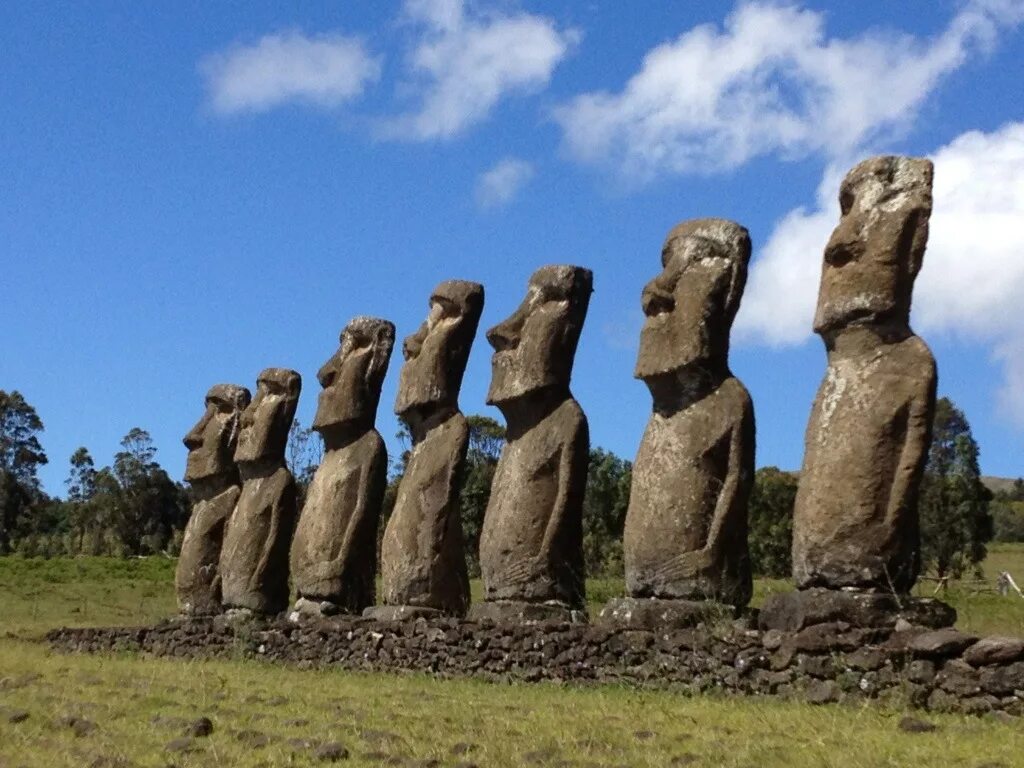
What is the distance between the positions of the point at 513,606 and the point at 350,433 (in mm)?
4362

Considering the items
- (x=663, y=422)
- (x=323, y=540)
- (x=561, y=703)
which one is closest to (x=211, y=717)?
(x=561, y=703)

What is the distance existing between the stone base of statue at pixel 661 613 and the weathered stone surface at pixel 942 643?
1921 mm

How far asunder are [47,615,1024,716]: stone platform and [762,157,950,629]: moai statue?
299mm

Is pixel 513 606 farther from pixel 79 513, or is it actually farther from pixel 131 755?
pixel 79 513

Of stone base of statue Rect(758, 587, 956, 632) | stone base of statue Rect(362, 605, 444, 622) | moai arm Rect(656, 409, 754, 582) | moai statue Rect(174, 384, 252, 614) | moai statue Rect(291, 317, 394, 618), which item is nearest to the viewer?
stone base of statue Rect(758, 587, 956, 632)

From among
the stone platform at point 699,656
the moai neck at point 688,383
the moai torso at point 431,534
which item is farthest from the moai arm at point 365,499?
the moai neck at point 688,383

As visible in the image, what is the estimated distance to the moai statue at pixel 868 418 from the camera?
364 inches

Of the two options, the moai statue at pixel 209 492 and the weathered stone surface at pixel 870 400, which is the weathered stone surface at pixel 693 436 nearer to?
the weathered stone surface at pixel 870 400

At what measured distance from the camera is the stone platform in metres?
8.21

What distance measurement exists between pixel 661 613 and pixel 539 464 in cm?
227

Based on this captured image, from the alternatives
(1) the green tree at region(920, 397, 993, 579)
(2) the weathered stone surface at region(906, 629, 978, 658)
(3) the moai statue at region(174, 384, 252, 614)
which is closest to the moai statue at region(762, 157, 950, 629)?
(2) the weathered stone surface at region(906, 629, 978, 658)

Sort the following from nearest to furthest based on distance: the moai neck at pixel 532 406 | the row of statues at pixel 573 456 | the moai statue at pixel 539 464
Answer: the row of statues at pixel 573 456 → the moai statue at pixel 539 464 → the moai neck at pixel 532 406

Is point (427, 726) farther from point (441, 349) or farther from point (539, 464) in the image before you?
point (441, 349)

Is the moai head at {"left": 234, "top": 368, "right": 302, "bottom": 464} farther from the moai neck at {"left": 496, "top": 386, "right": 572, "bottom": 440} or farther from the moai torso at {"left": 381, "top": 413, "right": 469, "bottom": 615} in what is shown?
the moai neck at {"left": 496, "top": 386, "right": 572, "bottom": 440}
